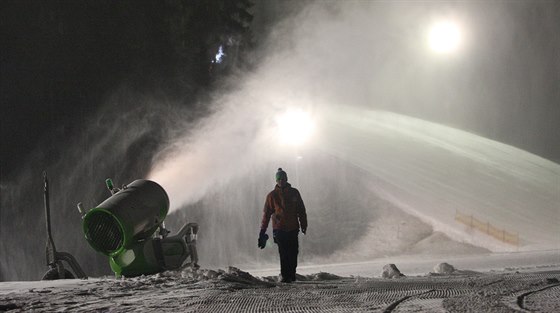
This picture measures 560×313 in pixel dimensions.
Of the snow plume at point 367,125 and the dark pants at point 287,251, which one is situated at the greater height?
the snow plume at point 367,125

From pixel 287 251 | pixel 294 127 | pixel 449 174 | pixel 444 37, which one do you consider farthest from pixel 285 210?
pixel 444 37

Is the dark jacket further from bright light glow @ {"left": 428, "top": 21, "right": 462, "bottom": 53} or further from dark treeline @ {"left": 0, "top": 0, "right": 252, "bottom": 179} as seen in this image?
bright light glow @ {"left": 428, "top": 21, "right": 462, "bottom": 53}

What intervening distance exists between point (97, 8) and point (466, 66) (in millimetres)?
15324

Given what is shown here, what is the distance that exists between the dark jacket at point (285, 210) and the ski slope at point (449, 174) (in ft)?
24.9

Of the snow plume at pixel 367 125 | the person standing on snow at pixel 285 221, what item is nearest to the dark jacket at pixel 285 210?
the person standing on snow at pixel 285 221

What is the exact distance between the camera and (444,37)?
2772 centimetres

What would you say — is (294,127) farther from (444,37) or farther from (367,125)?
(444,37)

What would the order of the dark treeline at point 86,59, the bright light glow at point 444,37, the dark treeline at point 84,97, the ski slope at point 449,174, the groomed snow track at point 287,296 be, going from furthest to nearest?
the bright light glow at point 444,37 → the dark treeline at point 86,59 → the dark treeline at point 84,97 → the ski slope at point 449,174 → the groomed snow track at point 287,296

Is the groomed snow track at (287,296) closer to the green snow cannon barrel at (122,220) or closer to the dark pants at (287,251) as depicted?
the dark pants at (287,251)

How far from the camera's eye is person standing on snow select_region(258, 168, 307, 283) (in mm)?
8727

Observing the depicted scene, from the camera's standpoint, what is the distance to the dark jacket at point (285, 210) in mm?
8789

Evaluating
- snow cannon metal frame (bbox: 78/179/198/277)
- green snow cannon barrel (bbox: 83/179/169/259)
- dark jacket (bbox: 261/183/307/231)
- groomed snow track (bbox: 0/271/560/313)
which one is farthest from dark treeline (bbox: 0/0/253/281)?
groomed snow track (bbox: 0/271/560/313)

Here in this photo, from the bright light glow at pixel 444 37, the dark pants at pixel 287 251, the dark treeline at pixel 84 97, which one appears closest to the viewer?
the dark pants at pixel 287 251

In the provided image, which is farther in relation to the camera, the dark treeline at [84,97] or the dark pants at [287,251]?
Answer: the dark treeline at [84,97]
